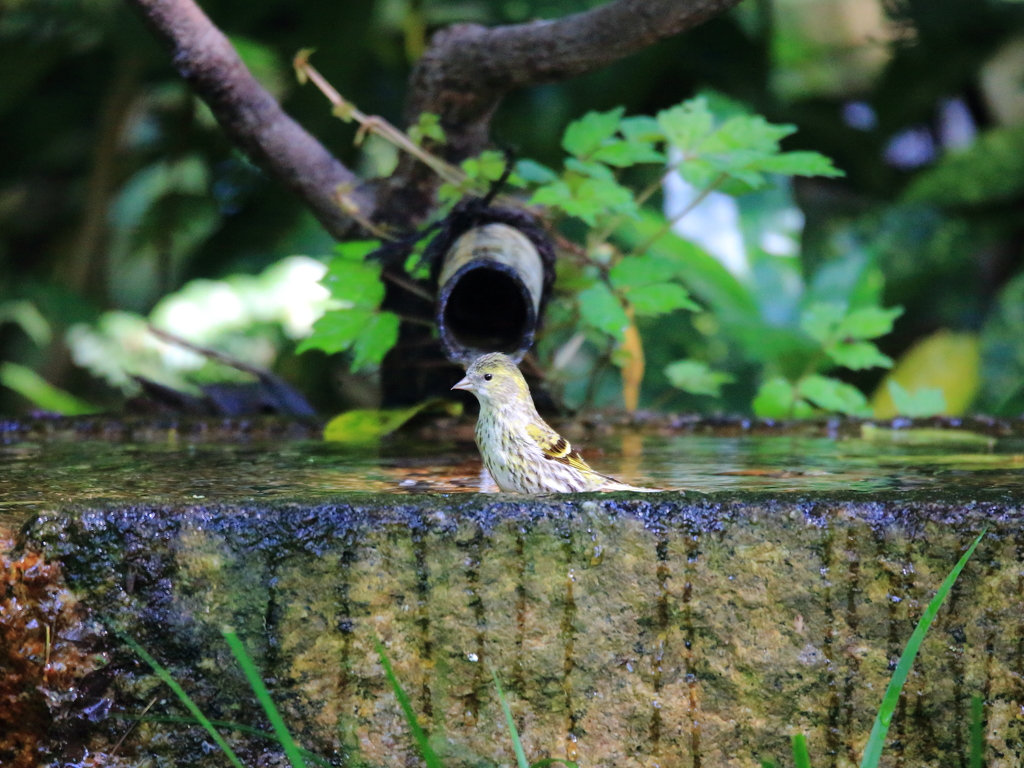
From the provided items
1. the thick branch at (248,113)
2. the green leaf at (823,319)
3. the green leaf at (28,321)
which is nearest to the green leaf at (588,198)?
the thick branch at (248,113)

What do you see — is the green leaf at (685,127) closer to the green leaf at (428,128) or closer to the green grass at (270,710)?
the green leaf at (428,128)

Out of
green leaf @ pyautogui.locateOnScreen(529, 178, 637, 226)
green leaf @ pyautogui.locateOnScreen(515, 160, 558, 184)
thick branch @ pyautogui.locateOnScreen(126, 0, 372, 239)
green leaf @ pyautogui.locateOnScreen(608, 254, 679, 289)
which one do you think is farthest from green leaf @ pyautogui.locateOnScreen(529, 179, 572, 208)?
thick branch @ pyautogui.locateOnScreen(126, 0, 372, 239)

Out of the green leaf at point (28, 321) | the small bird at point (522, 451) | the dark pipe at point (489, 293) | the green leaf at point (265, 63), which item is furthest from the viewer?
the green leaf at point (28, 321)

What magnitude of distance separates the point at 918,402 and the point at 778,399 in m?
0.44

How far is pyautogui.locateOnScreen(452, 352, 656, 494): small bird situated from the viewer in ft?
6.24

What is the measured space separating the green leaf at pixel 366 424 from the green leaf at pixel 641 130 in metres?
0.89

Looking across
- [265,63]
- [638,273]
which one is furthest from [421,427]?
[265,63]

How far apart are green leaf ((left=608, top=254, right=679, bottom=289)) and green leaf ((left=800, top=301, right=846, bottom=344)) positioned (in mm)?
581

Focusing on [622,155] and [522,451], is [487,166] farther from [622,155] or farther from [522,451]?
[522,451]

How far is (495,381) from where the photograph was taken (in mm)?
2143

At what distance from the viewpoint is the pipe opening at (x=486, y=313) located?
2.59 m

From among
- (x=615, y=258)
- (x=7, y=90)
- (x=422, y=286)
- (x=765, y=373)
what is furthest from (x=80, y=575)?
(x=765, y=373)

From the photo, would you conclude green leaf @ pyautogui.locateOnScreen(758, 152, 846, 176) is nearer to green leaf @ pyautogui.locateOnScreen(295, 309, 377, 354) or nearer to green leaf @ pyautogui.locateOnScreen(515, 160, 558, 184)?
green leaf @ pyautogui.locateOnScreen(515, 160, 558, 184)

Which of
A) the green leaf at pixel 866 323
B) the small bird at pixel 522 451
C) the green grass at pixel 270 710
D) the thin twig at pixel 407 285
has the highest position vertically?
the thin twig at pixel 407 285
